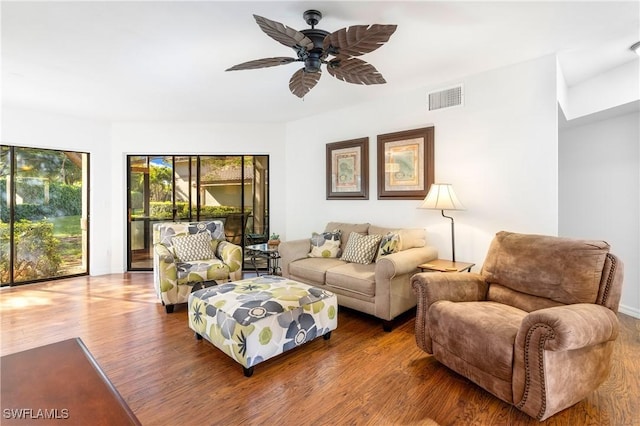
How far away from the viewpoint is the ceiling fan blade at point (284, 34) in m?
1.73

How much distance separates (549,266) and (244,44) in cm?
283

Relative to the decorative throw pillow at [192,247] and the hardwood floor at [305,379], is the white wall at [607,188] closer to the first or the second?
the hardwood floor at [305,379]

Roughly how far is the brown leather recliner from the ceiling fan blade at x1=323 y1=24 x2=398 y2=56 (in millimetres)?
1635

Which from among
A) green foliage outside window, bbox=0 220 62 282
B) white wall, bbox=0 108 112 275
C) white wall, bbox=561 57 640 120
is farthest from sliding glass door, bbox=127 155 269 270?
white wall, bbox=561 57 640 120

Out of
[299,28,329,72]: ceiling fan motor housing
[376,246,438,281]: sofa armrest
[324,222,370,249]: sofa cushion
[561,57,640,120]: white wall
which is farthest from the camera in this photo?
[324,222,370,249]: sofa cushion

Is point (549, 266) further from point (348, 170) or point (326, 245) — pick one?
point (348, 170)

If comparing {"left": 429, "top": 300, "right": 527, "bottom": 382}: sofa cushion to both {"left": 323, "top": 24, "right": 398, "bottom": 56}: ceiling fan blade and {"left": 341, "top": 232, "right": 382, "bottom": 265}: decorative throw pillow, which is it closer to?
{"left": 341, "top": 232, "right": 382, "bottom": 265}: decorative throw pillow

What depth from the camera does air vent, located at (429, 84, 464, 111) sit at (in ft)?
11.1

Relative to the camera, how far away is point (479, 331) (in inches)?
75.5

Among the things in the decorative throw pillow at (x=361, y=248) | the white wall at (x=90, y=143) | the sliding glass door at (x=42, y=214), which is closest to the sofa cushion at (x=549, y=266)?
the decorative throw pillow at (x=361, y=248)

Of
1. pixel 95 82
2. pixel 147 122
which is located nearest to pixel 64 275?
pixel 147 122

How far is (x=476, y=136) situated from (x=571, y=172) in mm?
1545

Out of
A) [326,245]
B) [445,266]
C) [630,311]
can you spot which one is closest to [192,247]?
[326,245]

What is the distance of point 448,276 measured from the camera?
7.97 feet
